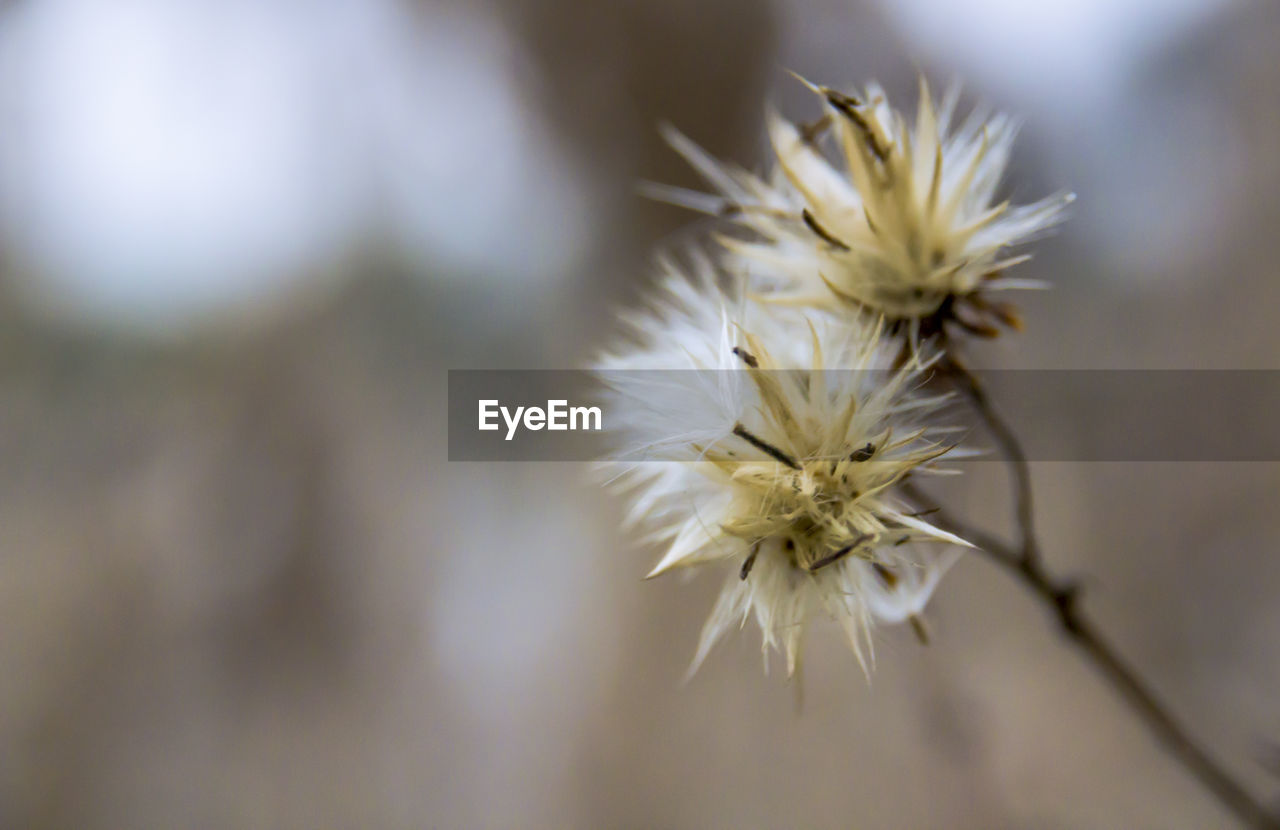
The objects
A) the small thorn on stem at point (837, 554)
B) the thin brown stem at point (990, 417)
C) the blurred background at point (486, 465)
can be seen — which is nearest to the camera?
the small thorn on stem at point (837, 554)

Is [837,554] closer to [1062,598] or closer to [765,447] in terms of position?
[765,447]

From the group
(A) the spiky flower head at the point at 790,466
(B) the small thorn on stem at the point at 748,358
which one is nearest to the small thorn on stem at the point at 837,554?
(A) the spiky flower head at the point at 790,466

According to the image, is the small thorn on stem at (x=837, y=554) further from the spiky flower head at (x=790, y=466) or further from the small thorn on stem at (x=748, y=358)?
the small thorn on stem at (x=748, y=358)

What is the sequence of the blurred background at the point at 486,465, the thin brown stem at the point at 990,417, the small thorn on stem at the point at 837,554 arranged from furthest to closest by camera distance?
1. the blurred background at the point at 486,465
2. the thin brown stem at the point at 990,417
3. the small thorn on stem at the point at 837,554

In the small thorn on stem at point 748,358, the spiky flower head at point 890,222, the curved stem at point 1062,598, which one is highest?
the spiky flower head at point 890,222

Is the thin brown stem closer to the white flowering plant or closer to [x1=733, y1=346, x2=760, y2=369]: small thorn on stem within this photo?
the white flowering plant

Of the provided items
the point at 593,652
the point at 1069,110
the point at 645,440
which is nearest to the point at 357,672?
the point at 593,652

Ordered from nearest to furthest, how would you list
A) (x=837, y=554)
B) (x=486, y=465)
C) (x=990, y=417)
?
(x=837, y=554), (x=990, y=417), (x=486, y=465)

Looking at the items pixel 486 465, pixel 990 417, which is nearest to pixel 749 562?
pixel 990 417
